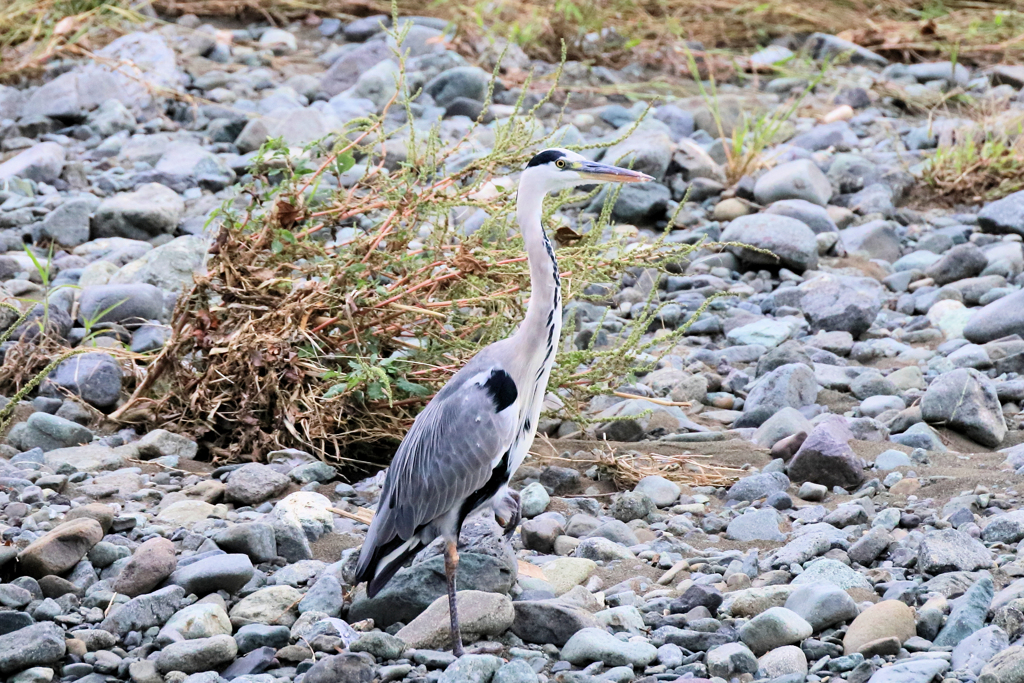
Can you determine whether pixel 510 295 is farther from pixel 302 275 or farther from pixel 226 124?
pixel 226 124

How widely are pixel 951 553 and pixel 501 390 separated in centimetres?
132

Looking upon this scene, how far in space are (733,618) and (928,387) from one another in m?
1.91

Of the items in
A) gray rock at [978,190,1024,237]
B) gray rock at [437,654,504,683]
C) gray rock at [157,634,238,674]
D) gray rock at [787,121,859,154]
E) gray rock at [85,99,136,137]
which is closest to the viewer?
gray rock at [437,654,504,683]

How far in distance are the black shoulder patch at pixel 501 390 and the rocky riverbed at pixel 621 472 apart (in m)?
0.43

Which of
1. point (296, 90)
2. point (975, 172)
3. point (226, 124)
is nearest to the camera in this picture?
point (975, 172)

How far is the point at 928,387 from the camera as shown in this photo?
15.5 feet

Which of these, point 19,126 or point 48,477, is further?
point 19,126

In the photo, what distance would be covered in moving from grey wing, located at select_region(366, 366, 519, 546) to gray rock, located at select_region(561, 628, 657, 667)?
518mm

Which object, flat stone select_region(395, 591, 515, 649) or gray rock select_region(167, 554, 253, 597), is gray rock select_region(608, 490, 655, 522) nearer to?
flat stone select_region(395, 591, 515, 649)

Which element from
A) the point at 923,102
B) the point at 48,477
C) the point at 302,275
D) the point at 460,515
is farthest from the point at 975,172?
the point at 48,477

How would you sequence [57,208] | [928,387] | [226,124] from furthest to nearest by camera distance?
[226,124] < [57,208] < [928,387]

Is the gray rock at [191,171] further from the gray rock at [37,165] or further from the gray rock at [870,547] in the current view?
the gray rock at [870,547]

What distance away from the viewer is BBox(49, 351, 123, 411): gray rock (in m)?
4.59

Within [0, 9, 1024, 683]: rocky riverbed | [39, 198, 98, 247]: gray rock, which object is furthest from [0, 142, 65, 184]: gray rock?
[39, 198, 98, 247]: gray rock
